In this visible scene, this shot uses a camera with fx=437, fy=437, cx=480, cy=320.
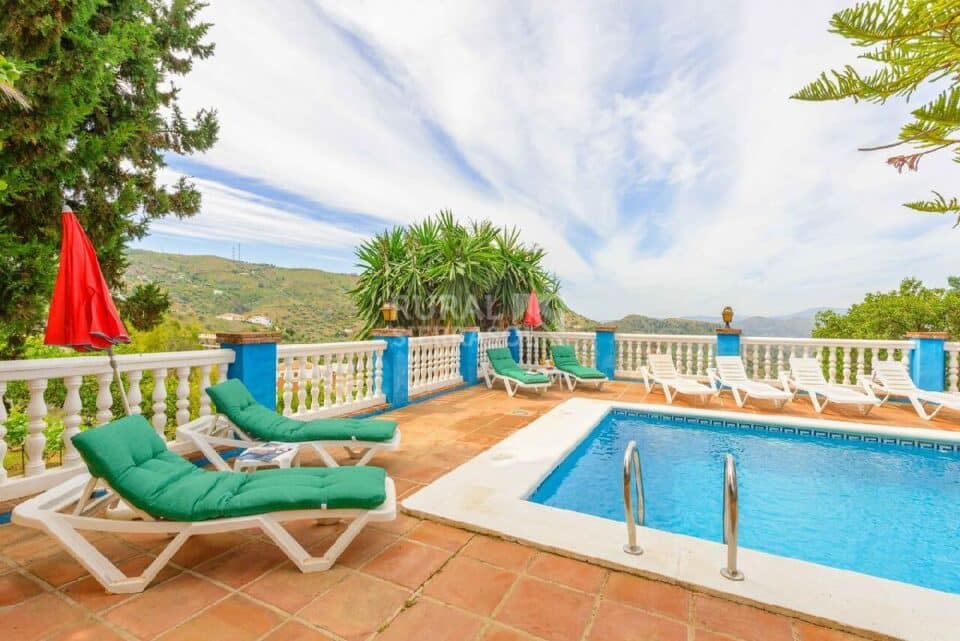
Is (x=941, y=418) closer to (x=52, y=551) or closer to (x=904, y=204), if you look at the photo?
(x=904, y=204)

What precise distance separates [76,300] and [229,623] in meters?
2.84

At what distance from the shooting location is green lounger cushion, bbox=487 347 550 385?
9125 millimetres

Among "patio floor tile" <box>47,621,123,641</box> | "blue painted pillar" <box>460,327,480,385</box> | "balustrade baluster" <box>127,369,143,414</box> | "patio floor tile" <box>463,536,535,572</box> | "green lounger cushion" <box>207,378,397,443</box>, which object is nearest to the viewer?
"patio floor tile" <box>47,621,123,641</box>

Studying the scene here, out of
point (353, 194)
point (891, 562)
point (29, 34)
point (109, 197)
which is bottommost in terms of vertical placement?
point (891, 562)

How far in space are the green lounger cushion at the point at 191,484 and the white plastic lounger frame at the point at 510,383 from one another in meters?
6.12

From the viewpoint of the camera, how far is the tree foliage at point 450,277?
1220cm

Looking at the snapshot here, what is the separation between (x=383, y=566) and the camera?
2863mm

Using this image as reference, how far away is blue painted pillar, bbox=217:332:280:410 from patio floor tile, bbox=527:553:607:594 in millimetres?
3853

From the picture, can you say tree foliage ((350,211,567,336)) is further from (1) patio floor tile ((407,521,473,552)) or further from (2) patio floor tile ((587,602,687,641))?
(2) patio floor tile ((587,602,687,641))

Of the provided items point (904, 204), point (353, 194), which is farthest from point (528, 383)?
point (353, 194)

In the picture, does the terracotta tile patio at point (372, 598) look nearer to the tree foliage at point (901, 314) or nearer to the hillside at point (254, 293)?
the tree foliage at point (901, 314)

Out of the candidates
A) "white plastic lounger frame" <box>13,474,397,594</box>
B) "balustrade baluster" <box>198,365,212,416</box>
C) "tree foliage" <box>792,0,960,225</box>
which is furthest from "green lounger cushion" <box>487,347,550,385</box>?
Result: "tree foliage" <box>792,0,960,225</box>

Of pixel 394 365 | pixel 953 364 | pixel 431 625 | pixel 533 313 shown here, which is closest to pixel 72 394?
pixel 431 625

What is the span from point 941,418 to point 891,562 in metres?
5.94
